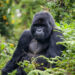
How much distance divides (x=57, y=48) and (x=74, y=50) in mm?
1970

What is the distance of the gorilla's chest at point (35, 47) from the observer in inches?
238

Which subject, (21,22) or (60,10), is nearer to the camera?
(60,10)

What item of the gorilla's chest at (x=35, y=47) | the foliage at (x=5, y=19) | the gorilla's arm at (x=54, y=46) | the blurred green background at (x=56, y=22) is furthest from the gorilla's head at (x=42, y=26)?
the foliage at (x=5, y=19)

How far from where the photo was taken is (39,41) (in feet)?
19.9

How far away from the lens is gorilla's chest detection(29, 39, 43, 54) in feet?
19.8

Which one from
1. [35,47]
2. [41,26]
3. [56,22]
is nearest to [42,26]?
[41,26]

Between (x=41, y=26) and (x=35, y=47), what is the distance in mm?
692

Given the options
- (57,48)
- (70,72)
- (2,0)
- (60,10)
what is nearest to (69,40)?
(70,72)

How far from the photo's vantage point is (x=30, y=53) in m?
6.12

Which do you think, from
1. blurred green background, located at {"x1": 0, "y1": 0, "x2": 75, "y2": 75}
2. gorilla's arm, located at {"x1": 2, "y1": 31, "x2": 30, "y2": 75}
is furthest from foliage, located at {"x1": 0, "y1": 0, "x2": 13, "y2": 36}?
gorilla's arm, located at {"x1": 2, "y1": 31, "x2": 30, "y2": 75}

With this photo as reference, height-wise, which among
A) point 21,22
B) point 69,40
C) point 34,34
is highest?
point 69,40

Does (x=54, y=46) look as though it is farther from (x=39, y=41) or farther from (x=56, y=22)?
(x=56, y=22)

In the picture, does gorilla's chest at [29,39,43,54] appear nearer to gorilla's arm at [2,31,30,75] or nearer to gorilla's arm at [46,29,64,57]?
gorilla's arm at [2,31,30,75]

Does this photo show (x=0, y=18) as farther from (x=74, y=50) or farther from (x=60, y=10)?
(x=74, y=50)
